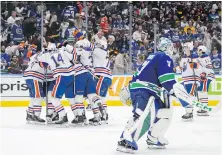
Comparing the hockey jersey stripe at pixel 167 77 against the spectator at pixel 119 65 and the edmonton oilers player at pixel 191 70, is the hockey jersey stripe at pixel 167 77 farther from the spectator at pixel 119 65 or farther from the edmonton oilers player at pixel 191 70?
the spectator at pixel 119 65

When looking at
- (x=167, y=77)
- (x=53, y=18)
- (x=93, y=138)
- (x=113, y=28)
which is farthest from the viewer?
(x=113, y=28)

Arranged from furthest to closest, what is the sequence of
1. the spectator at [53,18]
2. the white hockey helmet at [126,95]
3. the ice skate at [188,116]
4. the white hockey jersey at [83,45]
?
1. the spectator at [53,18]
2. the ice skate at [188,116]
3. the white hockey jersey at [83,45]
4. the white hockey helmet at [126,95]

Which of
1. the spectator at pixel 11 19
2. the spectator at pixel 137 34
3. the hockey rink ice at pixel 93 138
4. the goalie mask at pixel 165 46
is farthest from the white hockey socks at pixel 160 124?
the spectator at pixel 11 19

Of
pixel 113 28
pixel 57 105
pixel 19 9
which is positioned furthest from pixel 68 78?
pixel 19 9

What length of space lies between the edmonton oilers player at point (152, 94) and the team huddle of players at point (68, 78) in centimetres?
219

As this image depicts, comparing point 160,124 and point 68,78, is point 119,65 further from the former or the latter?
point 160,124

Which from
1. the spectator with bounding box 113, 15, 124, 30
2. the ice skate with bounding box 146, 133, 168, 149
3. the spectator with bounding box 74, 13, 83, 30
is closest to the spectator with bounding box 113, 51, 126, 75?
the spectator with bounding box 113, 15, 124, 30

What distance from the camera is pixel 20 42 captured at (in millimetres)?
11875

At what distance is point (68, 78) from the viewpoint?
7543mm

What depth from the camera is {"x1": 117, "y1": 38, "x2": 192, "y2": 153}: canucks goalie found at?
5.32 meters

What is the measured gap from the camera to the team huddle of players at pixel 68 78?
755 cm

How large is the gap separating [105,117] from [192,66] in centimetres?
196

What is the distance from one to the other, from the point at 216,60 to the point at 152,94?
23.8 feet

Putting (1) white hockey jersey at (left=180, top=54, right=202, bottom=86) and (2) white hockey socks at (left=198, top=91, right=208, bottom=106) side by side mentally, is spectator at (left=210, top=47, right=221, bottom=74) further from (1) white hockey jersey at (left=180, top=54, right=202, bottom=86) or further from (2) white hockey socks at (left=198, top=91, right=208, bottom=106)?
(1) white hockey jersey at (left=180, top=54, right=202, bottom=86)
